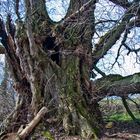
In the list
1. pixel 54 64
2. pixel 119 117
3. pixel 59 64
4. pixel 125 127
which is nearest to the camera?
pixel 54 64

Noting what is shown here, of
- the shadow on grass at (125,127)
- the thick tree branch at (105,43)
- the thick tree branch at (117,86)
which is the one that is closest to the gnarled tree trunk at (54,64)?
the thick tree branch at (117,86)

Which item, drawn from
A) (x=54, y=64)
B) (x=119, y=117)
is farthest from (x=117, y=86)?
(x=119, y=117)

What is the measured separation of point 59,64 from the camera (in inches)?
369

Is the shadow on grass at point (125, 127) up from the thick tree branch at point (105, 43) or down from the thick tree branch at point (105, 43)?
down

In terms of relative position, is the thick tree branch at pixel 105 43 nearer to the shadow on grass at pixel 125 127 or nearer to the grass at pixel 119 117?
the shadow on grass at pixel 125 127

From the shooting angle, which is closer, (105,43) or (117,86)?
(117,86)

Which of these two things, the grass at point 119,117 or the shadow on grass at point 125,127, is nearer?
the shadow on grass at point 125,127

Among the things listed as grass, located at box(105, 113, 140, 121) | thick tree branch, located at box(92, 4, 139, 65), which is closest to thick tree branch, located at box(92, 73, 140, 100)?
thick tree branch, located at box(92, 4, 139, 65)

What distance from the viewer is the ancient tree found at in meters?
8.70

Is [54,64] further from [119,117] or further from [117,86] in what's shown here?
[119,117]

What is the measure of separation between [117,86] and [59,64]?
160cm

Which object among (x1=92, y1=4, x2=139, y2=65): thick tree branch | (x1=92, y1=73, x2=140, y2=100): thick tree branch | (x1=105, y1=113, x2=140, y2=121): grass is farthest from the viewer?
(x1=105, y1=113, x2=140, y2=121): grass

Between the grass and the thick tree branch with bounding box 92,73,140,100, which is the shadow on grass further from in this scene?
the thick tree branch with bounding box 92,73,140,100

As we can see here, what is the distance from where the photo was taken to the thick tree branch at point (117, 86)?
9.17 metres
